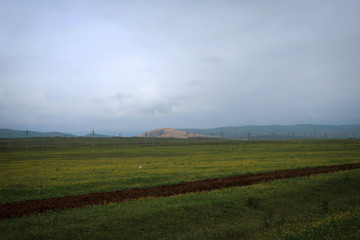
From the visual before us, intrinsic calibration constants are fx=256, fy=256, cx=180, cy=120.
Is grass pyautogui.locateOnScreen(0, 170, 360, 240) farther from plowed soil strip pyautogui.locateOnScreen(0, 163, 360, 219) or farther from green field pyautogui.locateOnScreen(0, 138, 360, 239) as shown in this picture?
plowed soil strip pyautogui.locateOnScreen(0, 163, 360, 219)

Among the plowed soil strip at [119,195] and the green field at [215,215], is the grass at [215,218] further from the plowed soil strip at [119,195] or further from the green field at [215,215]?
the plowed soil strip at [119,195]

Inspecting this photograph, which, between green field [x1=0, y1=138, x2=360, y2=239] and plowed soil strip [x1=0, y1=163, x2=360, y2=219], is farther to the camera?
plowed soil strip [x1=0, y1=163, x2=360, y2=219]

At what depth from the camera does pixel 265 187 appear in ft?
67.8

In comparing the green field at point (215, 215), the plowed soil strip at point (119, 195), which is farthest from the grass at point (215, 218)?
the plowed soil strip at point (119, 195)

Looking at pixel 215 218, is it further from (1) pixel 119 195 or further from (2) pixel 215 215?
(1) pixel 119 195

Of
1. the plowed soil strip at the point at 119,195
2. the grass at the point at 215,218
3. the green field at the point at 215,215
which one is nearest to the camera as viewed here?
the grass at the point at 215,218

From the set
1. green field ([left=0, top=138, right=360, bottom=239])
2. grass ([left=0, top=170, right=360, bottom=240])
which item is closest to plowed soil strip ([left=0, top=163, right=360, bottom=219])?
green field ([left=0, top=138, right=360, bottom=239])

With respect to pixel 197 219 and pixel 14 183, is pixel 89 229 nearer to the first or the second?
pixel 197 219

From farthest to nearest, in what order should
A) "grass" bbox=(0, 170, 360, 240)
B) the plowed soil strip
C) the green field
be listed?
the plowed soil strip < the green field < "grass" bbox=(0, 170, 360, 240)

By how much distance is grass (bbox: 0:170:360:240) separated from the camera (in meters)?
11.8

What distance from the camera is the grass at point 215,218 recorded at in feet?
38.9

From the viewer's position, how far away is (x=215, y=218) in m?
15.1

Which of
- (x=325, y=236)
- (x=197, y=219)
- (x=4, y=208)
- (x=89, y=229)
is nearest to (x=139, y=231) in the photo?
(x=89, y=229)

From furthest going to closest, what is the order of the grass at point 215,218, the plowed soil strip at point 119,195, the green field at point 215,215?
the plowed soil strip at point 119,195 → the green field at point 215,215 → the grass at point 215,218
